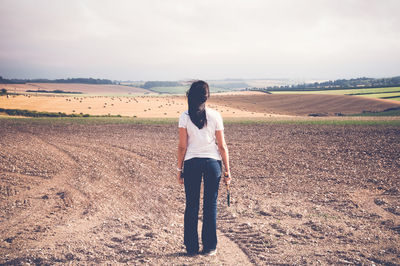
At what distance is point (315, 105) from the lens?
68.8 m

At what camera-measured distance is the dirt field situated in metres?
5.56

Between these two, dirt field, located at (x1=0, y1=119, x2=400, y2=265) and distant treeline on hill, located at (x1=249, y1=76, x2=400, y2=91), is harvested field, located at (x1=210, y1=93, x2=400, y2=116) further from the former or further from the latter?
dirt field, located at (x1=0, y1=119, x2=400, y2=265)

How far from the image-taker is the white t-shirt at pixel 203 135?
481 centimetres

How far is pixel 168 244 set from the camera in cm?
594

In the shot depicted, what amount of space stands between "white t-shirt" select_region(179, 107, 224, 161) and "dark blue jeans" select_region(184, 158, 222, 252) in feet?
0.31

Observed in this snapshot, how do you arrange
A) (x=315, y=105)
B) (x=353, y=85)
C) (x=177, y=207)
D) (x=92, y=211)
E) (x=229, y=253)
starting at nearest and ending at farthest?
1. (x=229, y=253)
2. (x=92, y=211)
3. (x=177, y=207)
4. (x=315, y=105)
5. (x=353, y=85)

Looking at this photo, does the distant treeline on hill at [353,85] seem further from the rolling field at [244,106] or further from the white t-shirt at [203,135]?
the white t-shirt at [203,135]

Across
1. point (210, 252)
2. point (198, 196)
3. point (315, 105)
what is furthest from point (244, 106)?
point (198, 196)

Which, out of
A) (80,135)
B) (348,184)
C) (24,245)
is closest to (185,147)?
(24,245)

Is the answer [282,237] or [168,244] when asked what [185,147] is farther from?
[282,237]

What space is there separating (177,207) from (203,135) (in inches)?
161

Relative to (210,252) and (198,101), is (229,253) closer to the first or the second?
(210,252)

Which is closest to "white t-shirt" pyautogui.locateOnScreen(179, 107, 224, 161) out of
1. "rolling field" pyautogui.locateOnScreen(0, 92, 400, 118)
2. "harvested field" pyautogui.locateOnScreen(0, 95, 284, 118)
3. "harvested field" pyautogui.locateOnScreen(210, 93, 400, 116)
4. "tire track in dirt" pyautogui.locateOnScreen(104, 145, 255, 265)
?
"tire track in dirt" pyautogui.locateOnScreen(104, 145, 255, 265)

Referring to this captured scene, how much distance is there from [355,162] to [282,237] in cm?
950
